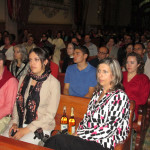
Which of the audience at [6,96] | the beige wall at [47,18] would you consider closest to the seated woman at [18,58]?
the audience at [6,96]

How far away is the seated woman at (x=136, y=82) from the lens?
332 centimetres

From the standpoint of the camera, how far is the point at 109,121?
2.02 metres

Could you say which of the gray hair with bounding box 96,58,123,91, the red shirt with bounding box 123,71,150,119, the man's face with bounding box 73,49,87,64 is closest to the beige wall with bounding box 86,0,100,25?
the man's face with bounding box 73,49,87,64

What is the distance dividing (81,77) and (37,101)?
1.10 metres

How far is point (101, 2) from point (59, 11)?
A: 248 inches

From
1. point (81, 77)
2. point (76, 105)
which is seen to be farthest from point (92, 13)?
point (76, 105)

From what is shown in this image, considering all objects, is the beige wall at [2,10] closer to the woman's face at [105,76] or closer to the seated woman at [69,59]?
the seated woman at [69,59]

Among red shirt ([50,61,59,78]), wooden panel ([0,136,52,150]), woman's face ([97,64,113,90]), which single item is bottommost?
wooden panel ([0,136,52,150])

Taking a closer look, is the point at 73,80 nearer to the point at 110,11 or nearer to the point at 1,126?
the point at 1,126

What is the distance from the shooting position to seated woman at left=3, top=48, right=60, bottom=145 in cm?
248

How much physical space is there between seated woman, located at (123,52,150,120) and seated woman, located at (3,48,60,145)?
1.28m

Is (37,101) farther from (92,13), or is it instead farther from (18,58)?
(92,13)

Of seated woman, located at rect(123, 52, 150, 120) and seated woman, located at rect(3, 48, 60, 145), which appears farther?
seated woman, located at rect(123, 52, 150, 120)

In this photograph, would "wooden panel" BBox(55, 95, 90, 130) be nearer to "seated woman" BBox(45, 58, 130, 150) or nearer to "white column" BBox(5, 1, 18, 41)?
"seated woman" BBox(45, 58, 130, 150)
